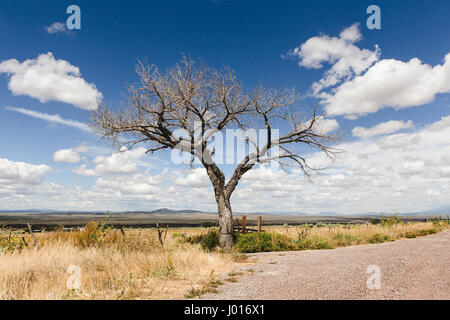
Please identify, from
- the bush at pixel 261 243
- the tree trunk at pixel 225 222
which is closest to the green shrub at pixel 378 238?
the bush at pixel 261 243

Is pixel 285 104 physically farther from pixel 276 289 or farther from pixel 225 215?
pixel 276 289

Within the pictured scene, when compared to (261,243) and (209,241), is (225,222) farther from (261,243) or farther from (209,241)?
(261,243)

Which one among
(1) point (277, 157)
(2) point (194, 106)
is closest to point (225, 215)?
(1) point (277, 157)

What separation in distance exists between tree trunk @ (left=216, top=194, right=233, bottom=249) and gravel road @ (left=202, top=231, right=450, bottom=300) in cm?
689

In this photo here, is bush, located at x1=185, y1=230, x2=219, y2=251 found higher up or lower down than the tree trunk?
lower down

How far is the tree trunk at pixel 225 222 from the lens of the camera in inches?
643

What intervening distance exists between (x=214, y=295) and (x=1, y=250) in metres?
8.76

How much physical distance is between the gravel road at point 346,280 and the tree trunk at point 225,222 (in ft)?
22.6

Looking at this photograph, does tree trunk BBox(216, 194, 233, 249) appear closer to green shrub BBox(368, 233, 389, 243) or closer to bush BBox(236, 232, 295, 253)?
bush BBox(236, 232, 295, 253)

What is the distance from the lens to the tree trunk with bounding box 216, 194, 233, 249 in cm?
1633

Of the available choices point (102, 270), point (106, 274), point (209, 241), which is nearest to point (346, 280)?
point (106, 274)

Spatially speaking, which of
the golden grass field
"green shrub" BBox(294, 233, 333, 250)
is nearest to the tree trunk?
"green shrub" BBox(294, 233, 333, 250)

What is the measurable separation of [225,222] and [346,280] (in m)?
10.2

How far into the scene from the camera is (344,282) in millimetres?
6648
